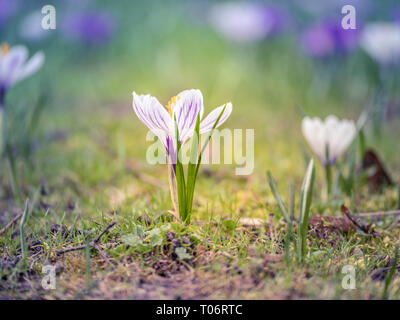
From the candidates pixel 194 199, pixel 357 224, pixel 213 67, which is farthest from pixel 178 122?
pixel 213 67

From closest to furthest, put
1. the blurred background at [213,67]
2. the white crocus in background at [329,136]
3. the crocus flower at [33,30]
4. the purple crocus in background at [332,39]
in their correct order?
the white crocus in background at [329,136]
the blurred background at [213,67]
the purple crocus in background at [332,39]
the crocus flower at [33,30]

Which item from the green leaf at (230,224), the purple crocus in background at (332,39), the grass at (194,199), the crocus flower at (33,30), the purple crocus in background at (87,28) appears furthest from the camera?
the purple crocus in background at (87,28)

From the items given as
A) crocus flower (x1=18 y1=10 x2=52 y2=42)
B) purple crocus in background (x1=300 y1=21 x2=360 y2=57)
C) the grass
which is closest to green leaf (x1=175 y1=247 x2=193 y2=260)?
the grass

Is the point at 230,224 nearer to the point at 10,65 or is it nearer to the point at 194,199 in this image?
the point at 194,199

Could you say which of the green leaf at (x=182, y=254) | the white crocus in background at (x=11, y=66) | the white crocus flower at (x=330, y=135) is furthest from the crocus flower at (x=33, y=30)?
the green leaf at (x=182, y=254)

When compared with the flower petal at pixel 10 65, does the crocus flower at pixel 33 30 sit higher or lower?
higher

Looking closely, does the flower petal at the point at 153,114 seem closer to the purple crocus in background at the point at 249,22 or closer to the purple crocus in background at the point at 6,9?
the purple crocus in background at the point at 249,22

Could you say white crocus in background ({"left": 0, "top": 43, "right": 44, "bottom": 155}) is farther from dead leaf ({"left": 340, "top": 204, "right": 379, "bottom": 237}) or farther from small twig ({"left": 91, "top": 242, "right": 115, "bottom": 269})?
dead leaf ({"left": 340, "top": 204, "right": 379, "bottom": 237})
